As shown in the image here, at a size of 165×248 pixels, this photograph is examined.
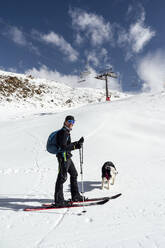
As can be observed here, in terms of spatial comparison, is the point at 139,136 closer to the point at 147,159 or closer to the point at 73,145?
the point at 147,159

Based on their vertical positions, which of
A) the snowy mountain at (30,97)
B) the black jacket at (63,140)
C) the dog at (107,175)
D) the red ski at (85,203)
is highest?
the snowy mountain at (30,97)

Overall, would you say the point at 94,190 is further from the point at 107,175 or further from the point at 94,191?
the point at 107,175

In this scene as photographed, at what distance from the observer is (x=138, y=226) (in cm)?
283

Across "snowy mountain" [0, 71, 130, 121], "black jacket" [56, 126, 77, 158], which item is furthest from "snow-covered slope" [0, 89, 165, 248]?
"snowy mountain" [0, 71, 130, 121]

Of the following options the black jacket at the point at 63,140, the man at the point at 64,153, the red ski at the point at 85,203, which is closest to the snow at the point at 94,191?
the red ski at the point at 85,203

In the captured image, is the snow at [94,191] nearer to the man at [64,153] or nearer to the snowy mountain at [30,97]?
the man at [64,153]

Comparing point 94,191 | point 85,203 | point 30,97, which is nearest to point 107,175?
point 94,191

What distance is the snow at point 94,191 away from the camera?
267cm

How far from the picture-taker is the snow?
2.67 metres

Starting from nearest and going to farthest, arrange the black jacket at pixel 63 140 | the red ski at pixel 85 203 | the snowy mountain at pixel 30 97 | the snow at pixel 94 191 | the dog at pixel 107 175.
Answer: the snow at pixel 94 191, the black jacket at pixel 63 140, the red ski at pixel 85 203, the dog at pixel 107 175, the snowy mountain at pixel 30 97

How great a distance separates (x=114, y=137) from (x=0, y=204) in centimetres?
725

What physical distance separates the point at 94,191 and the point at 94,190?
0.07 m

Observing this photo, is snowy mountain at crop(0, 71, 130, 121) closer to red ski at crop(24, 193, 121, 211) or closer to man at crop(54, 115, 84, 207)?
red ski at crop(24, 193, 121, 211)

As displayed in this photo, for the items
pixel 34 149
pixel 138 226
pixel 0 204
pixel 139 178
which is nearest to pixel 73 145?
pixel 138 226
